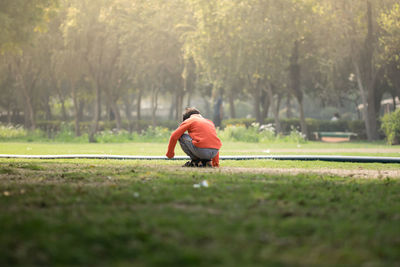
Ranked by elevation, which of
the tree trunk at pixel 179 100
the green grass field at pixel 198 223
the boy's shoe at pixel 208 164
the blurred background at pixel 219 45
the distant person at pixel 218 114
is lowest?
the green grass field at pixel 198 223

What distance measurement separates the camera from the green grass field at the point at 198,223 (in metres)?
3.68

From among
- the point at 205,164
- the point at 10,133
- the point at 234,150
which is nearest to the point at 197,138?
the point at 205,164

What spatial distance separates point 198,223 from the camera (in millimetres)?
4734

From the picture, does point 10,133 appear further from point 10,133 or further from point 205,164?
point 205,164

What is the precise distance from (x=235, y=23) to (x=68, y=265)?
27.3m

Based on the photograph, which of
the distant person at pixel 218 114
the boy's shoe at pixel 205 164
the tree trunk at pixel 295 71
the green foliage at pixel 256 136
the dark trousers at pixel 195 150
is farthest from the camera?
the distant person at pixel 218 114

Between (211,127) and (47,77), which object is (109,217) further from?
(47,77)

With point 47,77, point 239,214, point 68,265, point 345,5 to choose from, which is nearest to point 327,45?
point 345,5

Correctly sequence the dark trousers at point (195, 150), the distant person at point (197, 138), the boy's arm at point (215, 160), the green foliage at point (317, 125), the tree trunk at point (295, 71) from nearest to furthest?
1. the distant person at point (197, 138)
2. the dark trousers at point (195, 150)
3. the boy's arm at point (215, 160)
4. the tree trunk at point (295, 71)
5. the green foliage at point (317, 125)

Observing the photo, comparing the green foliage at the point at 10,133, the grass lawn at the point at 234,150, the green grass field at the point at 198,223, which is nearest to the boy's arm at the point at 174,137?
the green grass field at the point at 198,223

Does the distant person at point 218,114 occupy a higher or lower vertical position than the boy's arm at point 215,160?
higher

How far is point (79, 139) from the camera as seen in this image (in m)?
30.8

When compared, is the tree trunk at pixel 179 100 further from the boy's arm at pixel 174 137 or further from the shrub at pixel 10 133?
the boy's arm at pixel 174 137

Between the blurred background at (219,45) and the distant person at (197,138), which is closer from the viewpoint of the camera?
the distant person at (197,138)
